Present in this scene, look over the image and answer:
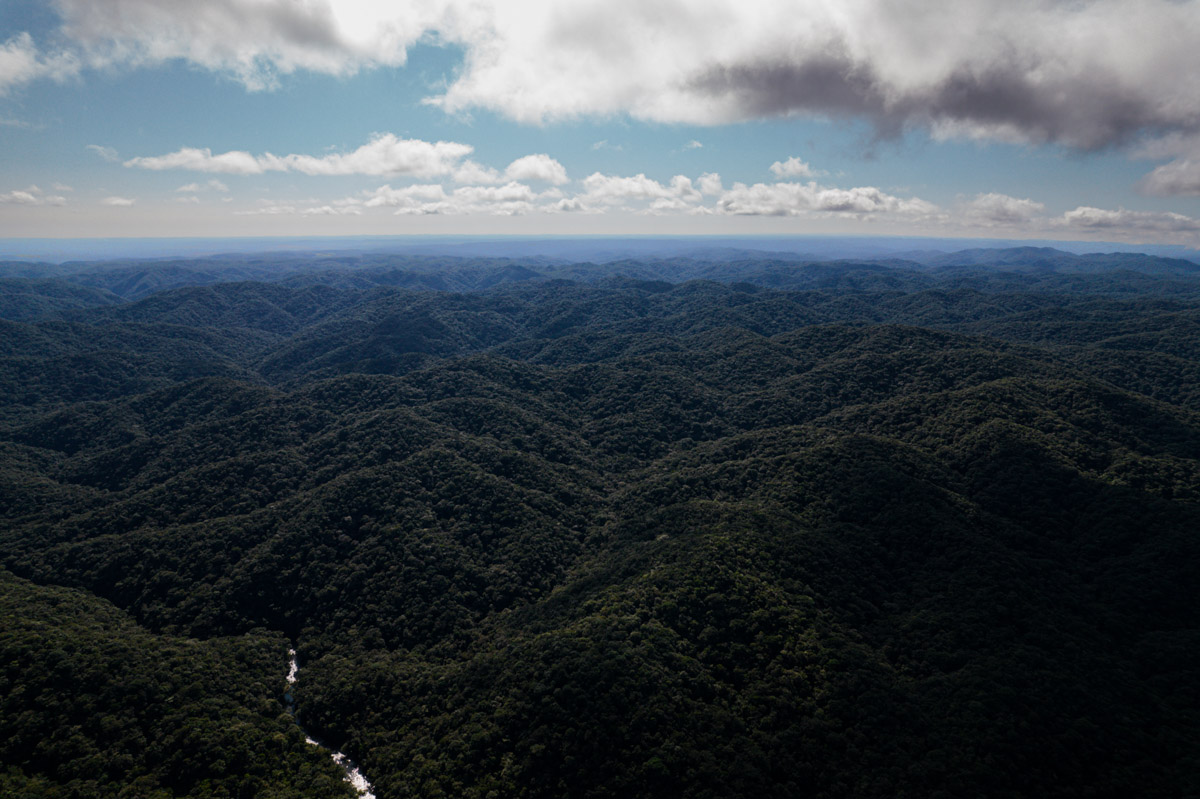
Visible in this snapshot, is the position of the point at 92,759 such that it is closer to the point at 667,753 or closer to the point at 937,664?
the point at 667,753

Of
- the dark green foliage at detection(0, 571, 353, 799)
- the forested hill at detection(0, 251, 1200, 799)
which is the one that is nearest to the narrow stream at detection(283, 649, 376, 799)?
the forested hill at detection(0, 251, 1200, 799)

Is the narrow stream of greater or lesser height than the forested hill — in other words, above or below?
below

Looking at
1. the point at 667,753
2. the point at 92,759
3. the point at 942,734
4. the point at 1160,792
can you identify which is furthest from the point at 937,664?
the point at 92,759

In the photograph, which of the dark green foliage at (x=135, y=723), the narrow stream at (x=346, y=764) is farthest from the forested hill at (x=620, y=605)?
the narrow stream at (x=346, y=764)

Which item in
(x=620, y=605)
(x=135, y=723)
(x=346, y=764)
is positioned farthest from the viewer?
(x=620, y=605)

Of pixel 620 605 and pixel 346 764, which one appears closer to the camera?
pixel 346 764

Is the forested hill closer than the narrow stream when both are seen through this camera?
Yes

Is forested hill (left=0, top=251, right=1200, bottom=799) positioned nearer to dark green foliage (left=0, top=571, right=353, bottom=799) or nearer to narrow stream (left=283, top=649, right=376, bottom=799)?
dark green foliage (left=0, top=571, right=353, bottom=799)

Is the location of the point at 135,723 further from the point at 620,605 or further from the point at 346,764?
the point at 620,605

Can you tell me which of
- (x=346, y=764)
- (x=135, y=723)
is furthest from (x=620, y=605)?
(x=135, y=723)
